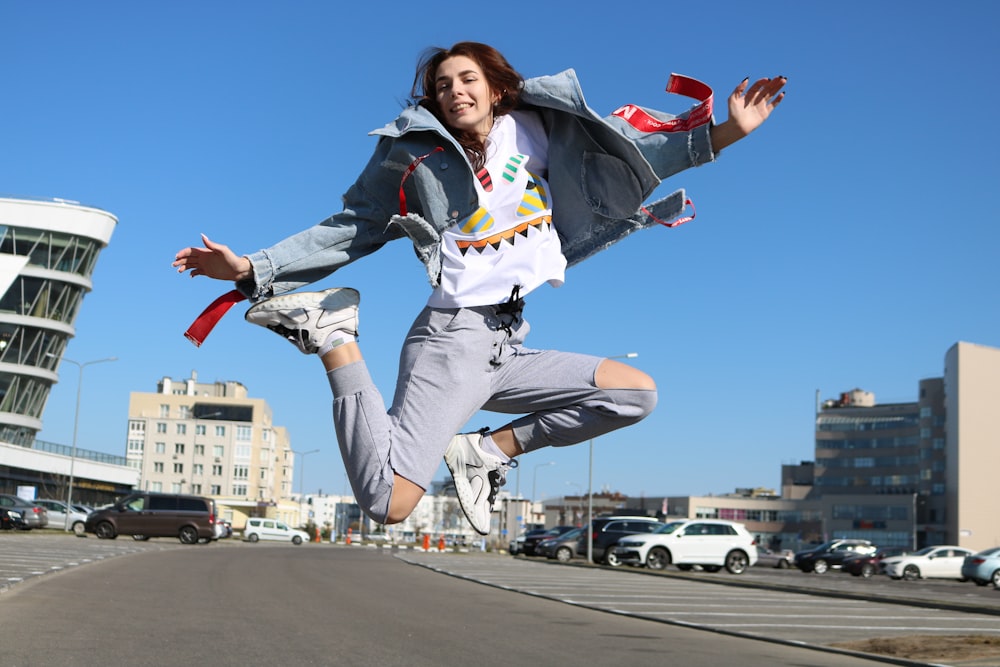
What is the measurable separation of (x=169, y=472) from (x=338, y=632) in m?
118

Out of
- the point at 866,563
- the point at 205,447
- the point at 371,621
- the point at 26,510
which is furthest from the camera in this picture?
the point at 205,447

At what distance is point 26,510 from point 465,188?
44.2 metres

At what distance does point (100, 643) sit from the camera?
863 cm

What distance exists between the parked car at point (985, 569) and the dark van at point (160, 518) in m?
26.9

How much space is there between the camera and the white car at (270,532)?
60481mm

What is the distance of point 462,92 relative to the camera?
3188mm

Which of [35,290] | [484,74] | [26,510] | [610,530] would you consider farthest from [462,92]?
[35,290]

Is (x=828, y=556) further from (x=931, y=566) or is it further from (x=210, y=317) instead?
(x=210, y=317)

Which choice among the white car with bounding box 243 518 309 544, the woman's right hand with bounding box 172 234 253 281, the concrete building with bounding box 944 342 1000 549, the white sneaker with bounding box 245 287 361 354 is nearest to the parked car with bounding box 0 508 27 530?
the white car with bounding box 243 518 309 544

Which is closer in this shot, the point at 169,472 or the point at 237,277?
the point at 237,277

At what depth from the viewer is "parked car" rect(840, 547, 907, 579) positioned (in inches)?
1570

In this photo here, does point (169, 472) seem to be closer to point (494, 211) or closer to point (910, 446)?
point (910, 446)

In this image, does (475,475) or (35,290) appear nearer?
(475,475)

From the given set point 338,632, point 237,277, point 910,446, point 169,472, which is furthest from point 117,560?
point 910,446
